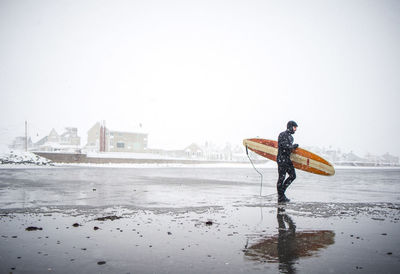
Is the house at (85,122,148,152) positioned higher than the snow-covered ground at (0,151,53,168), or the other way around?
the house at (85,122,148,152)

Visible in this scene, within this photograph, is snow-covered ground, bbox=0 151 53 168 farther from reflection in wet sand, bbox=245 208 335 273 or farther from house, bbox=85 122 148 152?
house, bbox=85 122 148 152

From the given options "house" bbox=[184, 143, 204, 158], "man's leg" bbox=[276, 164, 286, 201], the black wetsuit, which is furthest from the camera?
"house" bbox=[184, 143, 204, 158]

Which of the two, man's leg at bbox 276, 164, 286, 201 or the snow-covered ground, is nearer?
man's leg at bbox 276, 164, 286, 201

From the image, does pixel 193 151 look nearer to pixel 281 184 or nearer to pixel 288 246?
pixel 281 184

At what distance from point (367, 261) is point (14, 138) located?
12943cm

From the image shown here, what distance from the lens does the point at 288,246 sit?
3887 millimetres

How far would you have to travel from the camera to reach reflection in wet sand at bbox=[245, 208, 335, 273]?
3.33 metres

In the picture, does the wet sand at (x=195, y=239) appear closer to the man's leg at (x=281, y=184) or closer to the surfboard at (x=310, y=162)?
the man's leg at (x=281, y=184)

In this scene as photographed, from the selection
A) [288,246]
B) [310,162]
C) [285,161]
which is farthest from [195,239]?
[310,162]

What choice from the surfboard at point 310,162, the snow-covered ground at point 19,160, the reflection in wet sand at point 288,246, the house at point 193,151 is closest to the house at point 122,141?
the house at point 193,151

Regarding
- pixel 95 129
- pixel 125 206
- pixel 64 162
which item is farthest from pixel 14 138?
pixel 125 206

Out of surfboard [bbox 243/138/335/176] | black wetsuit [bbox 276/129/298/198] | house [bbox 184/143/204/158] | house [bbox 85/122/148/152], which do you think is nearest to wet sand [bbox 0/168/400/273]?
black wetsuit [bbox 276/129/298/198]

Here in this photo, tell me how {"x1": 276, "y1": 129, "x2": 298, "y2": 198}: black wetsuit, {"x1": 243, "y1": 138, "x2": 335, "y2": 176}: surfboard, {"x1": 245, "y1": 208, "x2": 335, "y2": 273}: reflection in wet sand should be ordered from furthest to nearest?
{"x1": 243, "y1": 138, "x2": 335, "y2": 176}: surfboard
{"x1": 276, "y1": 129, "x2": 298, "y2": 198}: black wetsuit
{"x1": 245, "y1": 208, "x2": 335, "y2": 273}: reflection in wet sand

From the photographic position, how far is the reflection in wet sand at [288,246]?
333 centimetres
